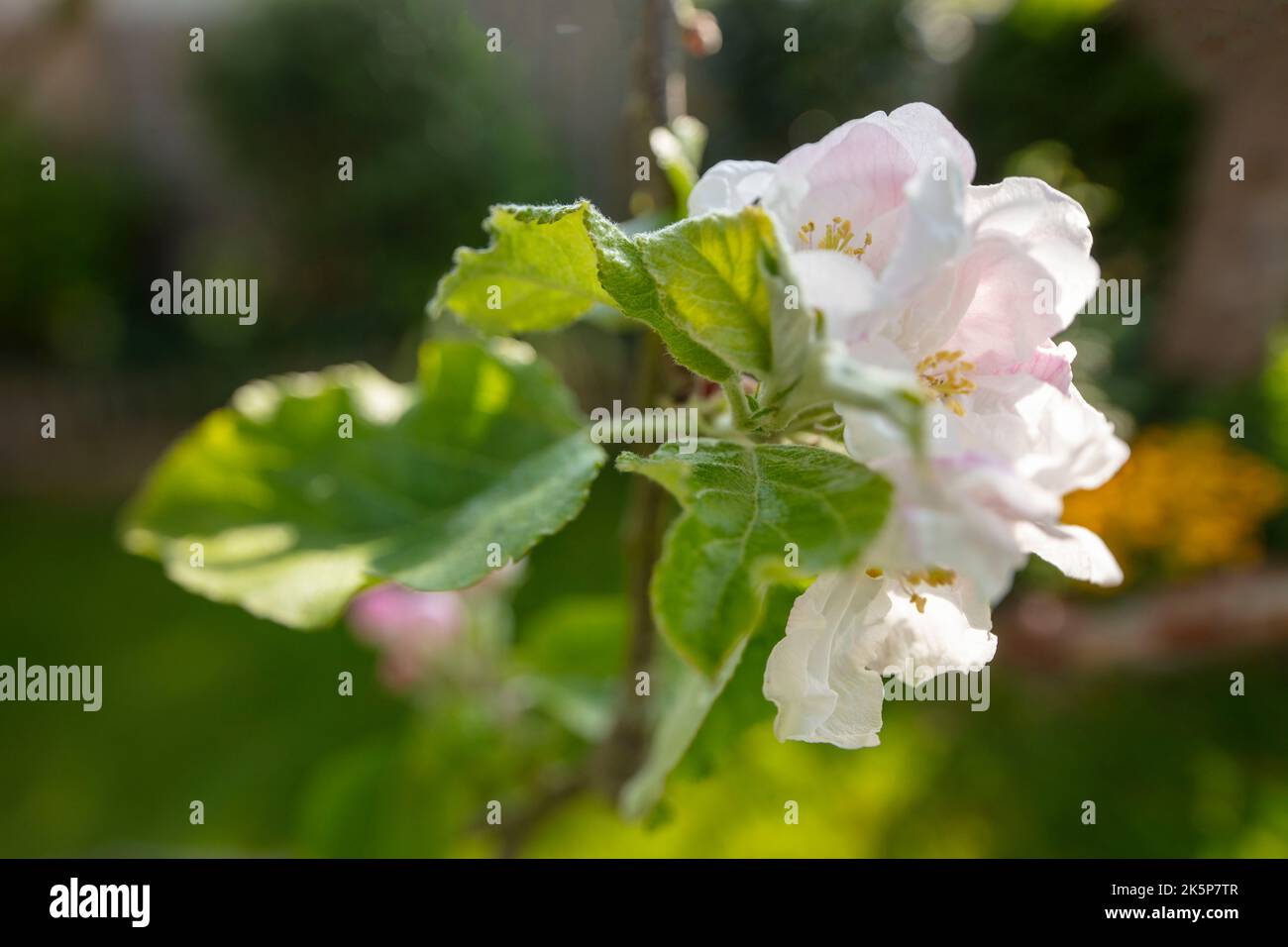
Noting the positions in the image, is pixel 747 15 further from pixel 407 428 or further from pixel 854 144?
pixel 854 144

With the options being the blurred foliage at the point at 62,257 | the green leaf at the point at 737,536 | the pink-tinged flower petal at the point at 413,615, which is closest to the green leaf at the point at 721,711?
the green leaf at the point at 737,536

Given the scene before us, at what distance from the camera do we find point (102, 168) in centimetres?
348

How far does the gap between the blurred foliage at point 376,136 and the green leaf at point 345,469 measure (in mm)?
2312

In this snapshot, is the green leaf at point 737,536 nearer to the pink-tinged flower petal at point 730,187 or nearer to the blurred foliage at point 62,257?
the pink-tinged flower petal at point 730,187

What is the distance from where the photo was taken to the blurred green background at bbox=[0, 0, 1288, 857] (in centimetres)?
132

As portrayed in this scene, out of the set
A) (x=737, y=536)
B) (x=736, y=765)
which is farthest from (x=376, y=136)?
(x=737, y=536)

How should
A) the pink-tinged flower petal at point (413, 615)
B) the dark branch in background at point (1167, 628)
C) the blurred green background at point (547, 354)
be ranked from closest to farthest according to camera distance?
the pink-tinged flower petal at point (413, 615), the blurred green background at point (547, 354), the dark branch in background at point (1167, 628)

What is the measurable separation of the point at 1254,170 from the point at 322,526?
2098 millimetres

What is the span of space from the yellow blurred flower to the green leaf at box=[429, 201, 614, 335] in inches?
59.3

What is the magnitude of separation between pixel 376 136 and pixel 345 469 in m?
2.60

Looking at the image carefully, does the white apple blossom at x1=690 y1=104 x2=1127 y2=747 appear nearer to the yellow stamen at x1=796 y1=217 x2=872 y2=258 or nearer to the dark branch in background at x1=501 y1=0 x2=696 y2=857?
the yellow stamen at x1=796 y1=217 x2=872 y2=258

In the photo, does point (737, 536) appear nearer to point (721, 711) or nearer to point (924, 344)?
point (924, 344)

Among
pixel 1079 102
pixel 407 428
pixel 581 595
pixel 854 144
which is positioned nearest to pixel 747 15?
pixel 1079 102

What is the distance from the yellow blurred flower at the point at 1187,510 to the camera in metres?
1.73
